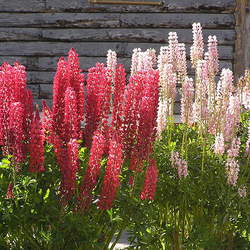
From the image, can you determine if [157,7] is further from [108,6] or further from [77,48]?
[77,48]

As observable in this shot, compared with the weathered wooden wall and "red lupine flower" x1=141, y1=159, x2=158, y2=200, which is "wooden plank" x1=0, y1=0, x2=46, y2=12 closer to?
the weathered wooden wall

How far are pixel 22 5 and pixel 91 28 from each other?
3.17ft

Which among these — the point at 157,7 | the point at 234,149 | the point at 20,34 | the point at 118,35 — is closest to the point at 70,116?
the point at 234,149

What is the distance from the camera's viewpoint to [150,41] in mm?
8461

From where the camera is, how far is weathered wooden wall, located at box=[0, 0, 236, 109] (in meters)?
8.42

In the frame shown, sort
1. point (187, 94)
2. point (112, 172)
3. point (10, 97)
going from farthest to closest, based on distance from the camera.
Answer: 1. point (187, 94)
2. point (10, 97)
3. point (112, 172)

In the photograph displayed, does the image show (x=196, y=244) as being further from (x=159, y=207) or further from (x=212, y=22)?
(x=212, y=22)

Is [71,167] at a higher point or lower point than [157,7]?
lower

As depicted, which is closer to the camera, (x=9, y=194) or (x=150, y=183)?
(x=9, y=194)

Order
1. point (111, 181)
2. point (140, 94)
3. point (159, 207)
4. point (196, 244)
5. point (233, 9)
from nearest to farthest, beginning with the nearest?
point (111, 181)
point (140, 94)
point (196, 244)
point (159, 207)
point (233, 9)

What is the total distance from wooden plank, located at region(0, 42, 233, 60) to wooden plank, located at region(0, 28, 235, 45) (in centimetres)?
6

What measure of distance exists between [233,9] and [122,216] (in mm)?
6126

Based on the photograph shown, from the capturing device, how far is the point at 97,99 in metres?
2.69

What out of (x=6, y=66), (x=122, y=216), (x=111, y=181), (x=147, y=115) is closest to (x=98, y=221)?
(x=122, y=216)
